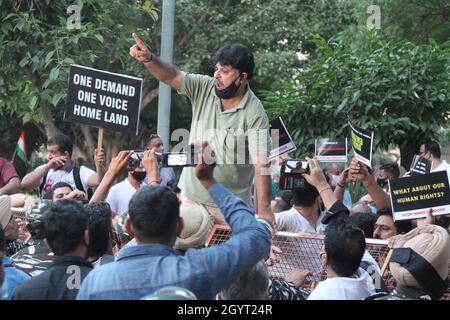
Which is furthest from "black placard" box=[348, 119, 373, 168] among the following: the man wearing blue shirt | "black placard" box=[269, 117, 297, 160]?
the man wearing blue shirt

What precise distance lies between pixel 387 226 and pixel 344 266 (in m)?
2.33

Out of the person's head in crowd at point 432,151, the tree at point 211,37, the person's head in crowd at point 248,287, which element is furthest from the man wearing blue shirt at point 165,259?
the tree at point 211,37

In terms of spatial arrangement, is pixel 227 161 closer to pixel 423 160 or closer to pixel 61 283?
pixel 61 283

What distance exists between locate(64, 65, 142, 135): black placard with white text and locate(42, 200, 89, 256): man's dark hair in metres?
2.28

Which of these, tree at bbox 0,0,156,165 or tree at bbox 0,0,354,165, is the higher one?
tree at bbox 0,0,354,165

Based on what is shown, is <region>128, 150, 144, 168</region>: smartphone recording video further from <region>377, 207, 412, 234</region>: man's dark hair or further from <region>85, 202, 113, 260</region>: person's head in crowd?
<region>377, 207, 412, 234</region>: man's dark hair

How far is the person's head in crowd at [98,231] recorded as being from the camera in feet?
14.4

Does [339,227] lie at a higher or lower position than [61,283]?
higher

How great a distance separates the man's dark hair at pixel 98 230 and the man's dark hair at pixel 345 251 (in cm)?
130

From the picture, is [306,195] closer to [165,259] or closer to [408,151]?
[165,259]

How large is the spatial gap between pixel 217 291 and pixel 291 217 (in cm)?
319

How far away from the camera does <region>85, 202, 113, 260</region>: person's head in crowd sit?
438 cm
